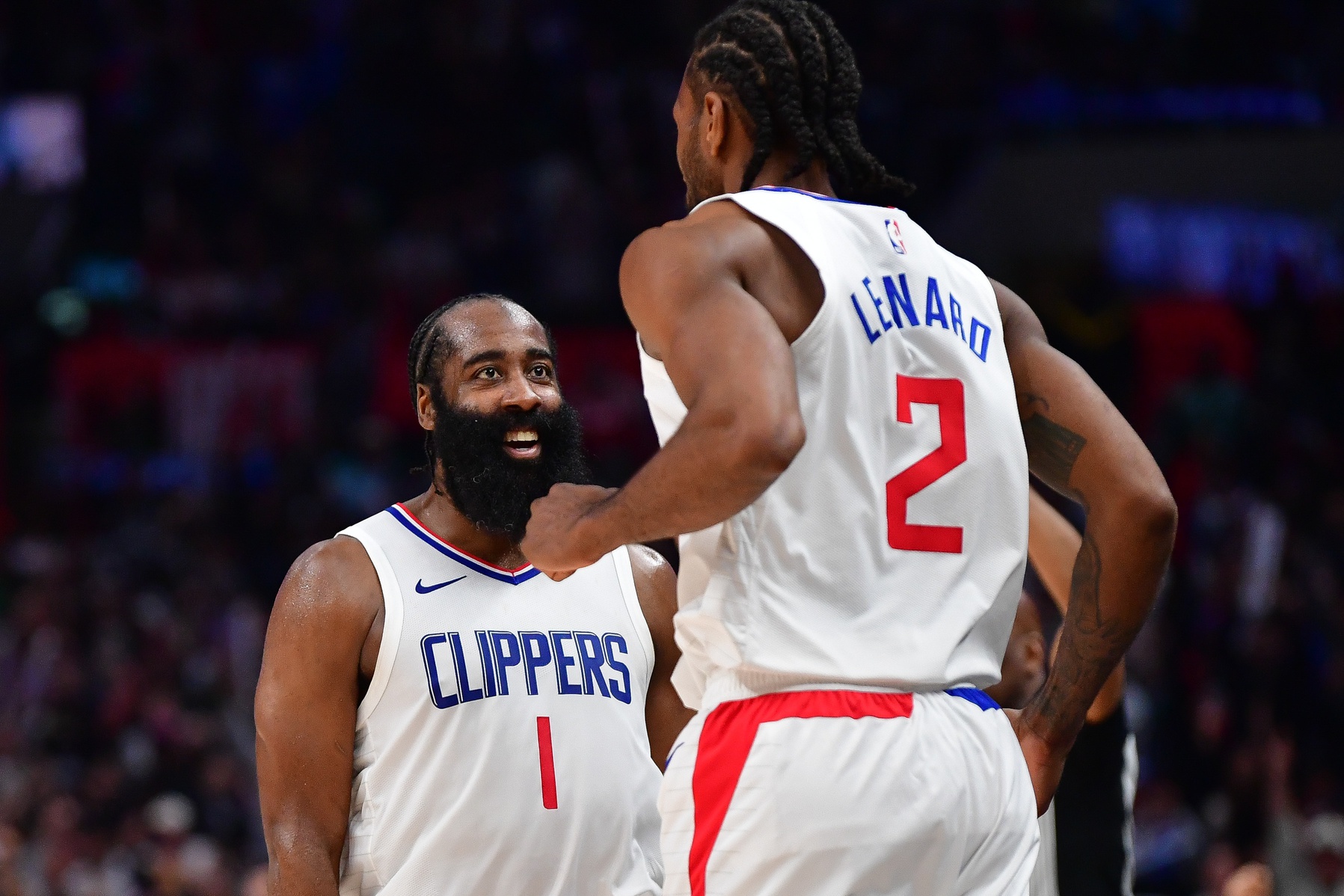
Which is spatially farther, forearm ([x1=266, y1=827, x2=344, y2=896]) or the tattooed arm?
forearm ([x1=266, y1=827, x2=344, y2=896])

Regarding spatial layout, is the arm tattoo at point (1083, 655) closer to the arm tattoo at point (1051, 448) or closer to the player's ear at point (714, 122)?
the arm tattoo at point (1051, 448)

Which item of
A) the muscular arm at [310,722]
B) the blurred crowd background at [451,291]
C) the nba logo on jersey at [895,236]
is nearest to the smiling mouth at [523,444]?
the muscular arm at [310,722]

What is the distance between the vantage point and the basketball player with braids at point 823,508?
229 cm

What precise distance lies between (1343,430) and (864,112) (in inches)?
185

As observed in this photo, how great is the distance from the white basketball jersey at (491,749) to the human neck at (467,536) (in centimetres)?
6

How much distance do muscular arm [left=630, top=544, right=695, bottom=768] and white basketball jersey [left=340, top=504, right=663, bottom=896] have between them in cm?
14

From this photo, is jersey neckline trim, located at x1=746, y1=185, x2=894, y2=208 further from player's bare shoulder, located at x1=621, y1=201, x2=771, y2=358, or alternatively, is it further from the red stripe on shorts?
the red stripe on shorts

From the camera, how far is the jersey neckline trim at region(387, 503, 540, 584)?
3.59 meters

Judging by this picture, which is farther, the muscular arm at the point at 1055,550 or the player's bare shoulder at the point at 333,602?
the muscular arm at the point at 1055,550

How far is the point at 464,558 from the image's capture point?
142 inches

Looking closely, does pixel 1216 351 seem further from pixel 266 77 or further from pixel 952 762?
pixel 952 762

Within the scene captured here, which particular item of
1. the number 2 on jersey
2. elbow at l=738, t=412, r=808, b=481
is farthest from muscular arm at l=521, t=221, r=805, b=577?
the number 2 on jersey

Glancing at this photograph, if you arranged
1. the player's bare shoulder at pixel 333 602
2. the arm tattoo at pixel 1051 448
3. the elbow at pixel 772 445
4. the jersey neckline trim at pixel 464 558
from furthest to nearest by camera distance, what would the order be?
the jersey neckline trim at pixel 464 558 → the player's bare shoulder at pixel 333 602 → the arm tattoo at pixel 1051 448 → the elbow at pixel 772 445

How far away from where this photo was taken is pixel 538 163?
1376 centimetres
